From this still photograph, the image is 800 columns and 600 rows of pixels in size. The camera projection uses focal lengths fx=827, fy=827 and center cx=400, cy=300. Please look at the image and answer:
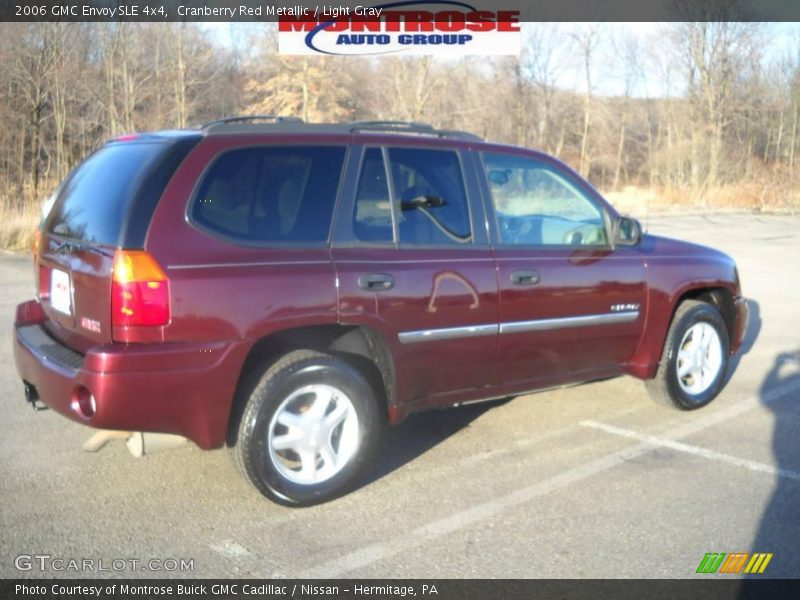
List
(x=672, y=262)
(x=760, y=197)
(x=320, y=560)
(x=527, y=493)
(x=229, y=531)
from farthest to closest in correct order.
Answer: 1. (x=760, y=197)
2. (x=672, y=262)
3. (x=527, y=493)
4. (x=229, y=531)
5. (x=320, y=560)

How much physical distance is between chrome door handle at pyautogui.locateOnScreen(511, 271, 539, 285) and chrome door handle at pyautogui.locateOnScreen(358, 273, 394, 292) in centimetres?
86

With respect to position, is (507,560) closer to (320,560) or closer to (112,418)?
(320,560)

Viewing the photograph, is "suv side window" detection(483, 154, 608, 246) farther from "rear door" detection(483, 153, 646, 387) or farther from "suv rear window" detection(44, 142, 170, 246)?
"suv rear window" detection(44, 142, 170, 246)

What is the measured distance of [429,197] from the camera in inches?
184

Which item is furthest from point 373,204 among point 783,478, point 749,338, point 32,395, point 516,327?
point 749,338

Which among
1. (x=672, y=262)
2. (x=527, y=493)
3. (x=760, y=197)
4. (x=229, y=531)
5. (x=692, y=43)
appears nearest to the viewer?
(x=229, y=531)

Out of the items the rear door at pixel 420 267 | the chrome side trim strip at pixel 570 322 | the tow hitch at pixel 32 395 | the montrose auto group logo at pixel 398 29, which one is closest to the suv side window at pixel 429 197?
the rear door at pixel 420 267

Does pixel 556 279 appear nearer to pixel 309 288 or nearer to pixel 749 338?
pixel 309 288

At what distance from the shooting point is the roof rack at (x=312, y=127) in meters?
4.21

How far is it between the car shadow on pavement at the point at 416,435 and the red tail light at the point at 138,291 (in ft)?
5.03

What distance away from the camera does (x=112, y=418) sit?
3688mm

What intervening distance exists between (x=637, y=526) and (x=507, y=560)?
773 mm

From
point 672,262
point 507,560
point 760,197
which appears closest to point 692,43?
point 760,197

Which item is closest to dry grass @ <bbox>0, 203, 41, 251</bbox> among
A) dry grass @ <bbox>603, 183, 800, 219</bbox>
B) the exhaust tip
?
the exhaust tip
